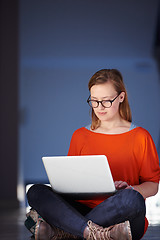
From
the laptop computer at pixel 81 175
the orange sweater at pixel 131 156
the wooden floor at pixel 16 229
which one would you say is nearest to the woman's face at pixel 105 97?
the orange sweater at pixel 131 156

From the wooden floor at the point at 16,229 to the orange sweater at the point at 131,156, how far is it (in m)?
0.43

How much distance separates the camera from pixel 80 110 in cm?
527

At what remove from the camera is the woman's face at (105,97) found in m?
2.30

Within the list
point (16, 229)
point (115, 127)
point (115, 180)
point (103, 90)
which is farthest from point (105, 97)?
point (16, 229)

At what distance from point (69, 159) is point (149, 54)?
357 centimetres

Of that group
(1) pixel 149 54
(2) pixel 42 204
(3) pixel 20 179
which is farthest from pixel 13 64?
(2) pixel 42 204

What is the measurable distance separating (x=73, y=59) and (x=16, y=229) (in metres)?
2.77

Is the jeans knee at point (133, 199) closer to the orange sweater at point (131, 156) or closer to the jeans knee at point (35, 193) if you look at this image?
the orange sweater at point (131, 156)

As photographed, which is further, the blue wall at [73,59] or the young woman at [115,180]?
the blue wall at [73,59]

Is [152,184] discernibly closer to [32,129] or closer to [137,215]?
[137,215]

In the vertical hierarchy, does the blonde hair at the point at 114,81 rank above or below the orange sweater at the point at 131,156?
above

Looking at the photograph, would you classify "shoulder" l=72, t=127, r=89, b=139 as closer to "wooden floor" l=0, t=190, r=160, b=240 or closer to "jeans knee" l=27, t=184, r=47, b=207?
"jeans knee" l=27, t=184, r=47, b=207

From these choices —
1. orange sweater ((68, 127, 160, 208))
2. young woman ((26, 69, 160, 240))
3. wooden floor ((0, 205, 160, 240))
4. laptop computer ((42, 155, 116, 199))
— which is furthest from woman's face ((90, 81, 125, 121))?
wooden floor ((0, 205, 160, 240))

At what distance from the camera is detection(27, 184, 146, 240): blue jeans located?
2.02m
